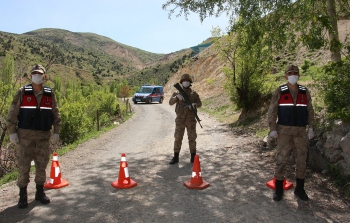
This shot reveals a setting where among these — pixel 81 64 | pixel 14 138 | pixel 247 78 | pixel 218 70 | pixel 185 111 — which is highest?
pixel 81 64

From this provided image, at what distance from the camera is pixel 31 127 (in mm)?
3906

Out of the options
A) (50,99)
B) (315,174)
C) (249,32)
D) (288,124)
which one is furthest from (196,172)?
(249,32)

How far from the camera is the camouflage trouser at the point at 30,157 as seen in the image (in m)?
3.94

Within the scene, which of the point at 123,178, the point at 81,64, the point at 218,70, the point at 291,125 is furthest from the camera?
the point at 81,64

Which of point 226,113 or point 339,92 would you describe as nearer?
point 339,92

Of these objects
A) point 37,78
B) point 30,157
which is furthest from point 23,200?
point 37,78

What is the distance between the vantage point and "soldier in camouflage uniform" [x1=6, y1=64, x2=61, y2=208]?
3.91 meters

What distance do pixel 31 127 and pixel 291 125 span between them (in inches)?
149

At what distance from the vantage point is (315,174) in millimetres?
5117

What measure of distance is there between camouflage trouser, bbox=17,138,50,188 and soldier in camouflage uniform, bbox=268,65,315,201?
343cm

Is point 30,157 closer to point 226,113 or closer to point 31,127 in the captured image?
point 31,127

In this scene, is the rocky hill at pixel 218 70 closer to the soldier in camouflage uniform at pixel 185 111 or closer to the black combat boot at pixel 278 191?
the soldier in camouflage uniform at pixel 185 111

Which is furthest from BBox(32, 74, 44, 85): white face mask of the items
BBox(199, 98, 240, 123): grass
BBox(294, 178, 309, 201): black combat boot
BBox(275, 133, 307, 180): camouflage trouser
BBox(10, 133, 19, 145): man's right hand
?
BBox(199, 98, 240, 123): grass

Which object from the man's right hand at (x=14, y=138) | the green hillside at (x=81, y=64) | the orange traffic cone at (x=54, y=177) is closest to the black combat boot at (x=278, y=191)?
the orange traffic cone at (x=54, y=177)
